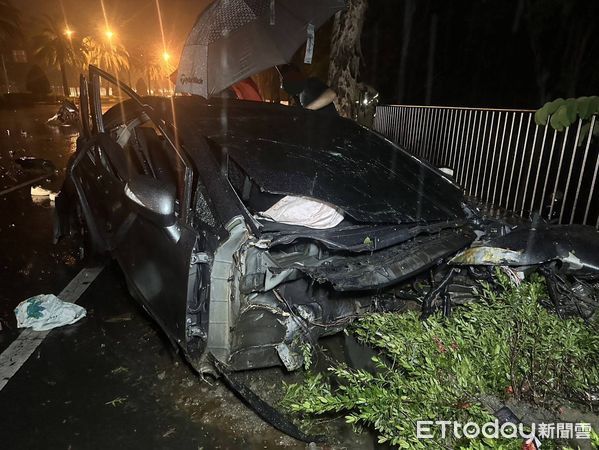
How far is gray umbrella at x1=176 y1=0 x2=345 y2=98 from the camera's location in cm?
378

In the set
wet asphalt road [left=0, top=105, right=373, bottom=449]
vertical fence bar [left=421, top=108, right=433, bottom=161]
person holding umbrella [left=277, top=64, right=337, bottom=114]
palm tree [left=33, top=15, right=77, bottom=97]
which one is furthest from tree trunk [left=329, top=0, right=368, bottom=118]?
palm tree [left=33, top=15, right=77, bottom=97]

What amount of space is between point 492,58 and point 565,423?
1537 centimetres

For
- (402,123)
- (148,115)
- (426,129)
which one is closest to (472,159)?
(426,129)

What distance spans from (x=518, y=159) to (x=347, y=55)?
5.32 meters

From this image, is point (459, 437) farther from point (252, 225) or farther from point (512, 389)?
point (252, 225)

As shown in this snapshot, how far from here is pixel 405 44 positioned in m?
18.2

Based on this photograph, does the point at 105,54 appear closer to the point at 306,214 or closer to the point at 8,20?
the point at 8,20

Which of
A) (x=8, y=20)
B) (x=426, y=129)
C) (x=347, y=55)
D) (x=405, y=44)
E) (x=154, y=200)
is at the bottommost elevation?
(x=154, y=200)

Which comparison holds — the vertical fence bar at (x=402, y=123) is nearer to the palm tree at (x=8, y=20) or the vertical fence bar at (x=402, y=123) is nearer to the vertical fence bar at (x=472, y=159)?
the vertical fence bar at (x=472, y=159)

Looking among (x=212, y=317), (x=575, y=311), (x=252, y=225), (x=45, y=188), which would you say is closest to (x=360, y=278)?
(x=252, y=225)

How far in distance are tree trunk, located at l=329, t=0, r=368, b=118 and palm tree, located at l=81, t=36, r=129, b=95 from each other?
50171mm


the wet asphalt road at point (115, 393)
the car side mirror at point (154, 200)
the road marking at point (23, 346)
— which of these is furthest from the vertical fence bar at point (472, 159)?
the road marking at point (23, 346)

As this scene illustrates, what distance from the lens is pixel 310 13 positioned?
4.55m

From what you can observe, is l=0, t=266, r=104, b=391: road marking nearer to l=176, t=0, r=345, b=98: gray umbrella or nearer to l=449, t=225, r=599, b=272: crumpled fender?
l=176, t=0, r=345, b=98: gray umbrella
